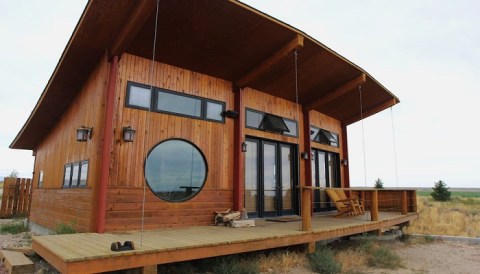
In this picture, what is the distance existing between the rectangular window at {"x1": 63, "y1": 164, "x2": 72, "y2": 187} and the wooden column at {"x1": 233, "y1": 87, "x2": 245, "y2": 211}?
362 cm

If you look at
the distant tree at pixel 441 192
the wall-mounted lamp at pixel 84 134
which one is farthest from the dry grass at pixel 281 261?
the distant tree at pixel 441 192

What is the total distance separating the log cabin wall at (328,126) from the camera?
9.95m

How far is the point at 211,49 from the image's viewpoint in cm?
627

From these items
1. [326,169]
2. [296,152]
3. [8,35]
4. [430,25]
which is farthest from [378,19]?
[8,35]

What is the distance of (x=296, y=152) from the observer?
8938mm

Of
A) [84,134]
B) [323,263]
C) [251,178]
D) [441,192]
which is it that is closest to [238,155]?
[251,178]

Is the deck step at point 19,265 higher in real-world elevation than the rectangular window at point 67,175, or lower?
lower

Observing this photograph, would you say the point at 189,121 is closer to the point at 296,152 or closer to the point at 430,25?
the point at 296,152

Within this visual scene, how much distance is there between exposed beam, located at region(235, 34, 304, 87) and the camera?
6207mm

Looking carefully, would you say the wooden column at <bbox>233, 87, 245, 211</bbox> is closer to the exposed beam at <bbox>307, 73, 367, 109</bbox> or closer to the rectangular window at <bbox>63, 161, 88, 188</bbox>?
the exposed beam at <bbox>307, 73, 367, 109</bbox>

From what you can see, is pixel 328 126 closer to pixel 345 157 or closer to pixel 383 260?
pixel 345 157

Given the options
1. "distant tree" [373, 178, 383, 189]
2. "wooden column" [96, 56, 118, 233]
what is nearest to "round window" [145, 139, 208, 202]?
"wooden column" [96, 56, 118, 233]

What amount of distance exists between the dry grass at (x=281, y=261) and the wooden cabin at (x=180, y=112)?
3.92ft

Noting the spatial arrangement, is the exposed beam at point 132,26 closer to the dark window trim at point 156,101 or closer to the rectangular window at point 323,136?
the dark window trim at point 156,101
